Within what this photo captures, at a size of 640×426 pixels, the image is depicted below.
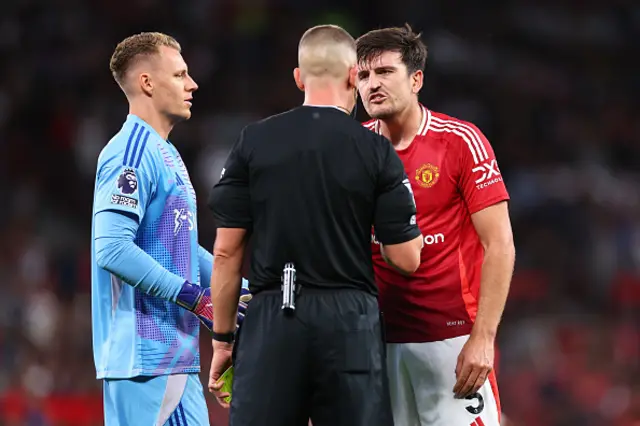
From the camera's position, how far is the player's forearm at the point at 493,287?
4.32m

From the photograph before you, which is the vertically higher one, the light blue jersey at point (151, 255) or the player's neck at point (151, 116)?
the player's neck at point (151, 116)

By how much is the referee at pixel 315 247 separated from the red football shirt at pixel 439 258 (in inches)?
26.5

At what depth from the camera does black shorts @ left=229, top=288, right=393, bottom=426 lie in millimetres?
3717

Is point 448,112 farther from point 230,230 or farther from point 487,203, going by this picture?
point 230,230

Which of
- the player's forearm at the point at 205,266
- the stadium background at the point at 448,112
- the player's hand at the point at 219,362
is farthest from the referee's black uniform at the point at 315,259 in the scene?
the stadium background at the point at 448,112

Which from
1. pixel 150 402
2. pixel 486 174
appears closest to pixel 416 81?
pixel 486 174

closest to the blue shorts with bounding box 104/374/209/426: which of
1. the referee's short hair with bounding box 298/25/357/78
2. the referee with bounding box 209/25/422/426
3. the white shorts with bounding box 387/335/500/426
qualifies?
the referee with bounding box 209/25/422/426

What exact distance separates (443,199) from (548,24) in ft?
43.8

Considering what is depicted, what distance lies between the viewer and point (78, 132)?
46.4 feet

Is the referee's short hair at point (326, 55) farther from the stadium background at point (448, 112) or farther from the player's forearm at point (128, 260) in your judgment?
the stadium background at point (448, 112)

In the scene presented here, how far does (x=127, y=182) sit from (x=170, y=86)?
663 mm

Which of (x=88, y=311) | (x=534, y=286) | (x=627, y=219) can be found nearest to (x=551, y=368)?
(x=534, y=286)

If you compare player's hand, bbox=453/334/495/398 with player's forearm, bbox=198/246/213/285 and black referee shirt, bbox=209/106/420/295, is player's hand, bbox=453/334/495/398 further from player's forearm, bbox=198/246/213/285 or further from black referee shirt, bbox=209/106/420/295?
player's forearm, bbox=198/246/213/285

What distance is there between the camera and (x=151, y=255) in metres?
4.64
